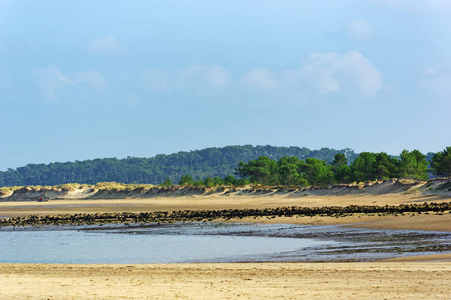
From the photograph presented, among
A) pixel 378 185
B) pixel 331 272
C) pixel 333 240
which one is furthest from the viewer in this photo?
pixel 378 185

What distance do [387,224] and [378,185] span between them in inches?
1525

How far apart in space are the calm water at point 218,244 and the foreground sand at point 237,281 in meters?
3.50

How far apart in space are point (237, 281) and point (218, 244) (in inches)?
495

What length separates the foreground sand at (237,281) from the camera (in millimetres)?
12398

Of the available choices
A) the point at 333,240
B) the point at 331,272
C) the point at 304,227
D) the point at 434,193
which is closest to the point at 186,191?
the point at 434,193

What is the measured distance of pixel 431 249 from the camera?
2047 centimetres

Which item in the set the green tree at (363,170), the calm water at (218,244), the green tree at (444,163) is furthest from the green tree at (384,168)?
the calm water at (218,244)

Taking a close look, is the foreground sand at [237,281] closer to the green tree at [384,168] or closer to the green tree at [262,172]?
the green tree at [384,168]

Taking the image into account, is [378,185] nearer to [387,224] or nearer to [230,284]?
[387,224]

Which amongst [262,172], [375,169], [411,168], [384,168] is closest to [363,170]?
[375,169]

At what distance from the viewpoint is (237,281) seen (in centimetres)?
1475

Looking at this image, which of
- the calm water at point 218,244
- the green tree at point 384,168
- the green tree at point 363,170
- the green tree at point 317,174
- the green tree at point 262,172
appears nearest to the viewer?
the calm water at point 218,244

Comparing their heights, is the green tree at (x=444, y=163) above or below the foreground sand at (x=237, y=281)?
above

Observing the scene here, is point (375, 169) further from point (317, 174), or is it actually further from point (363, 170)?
point (317, 174)
